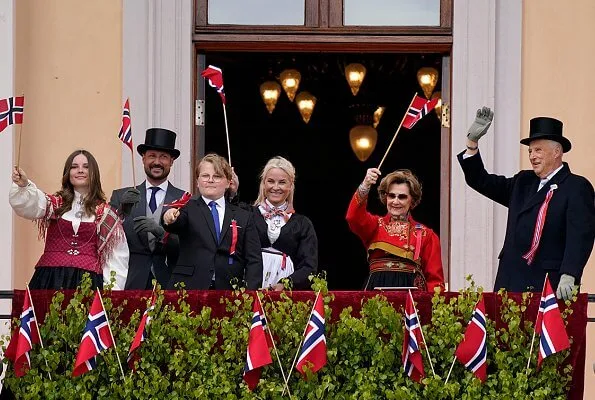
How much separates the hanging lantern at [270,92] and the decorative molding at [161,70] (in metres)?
4.35

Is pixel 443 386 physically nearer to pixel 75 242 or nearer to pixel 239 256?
pixel 239 256

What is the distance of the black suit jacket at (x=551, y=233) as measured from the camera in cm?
1005

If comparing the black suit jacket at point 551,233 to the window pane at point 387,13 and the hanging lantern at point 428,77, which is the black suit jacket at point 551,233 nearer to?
the window pane at point 387,13

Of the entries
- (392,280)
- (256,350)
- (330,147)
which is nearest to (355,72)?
(330,147)

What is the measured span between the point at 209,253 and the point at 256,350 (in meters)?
1.25

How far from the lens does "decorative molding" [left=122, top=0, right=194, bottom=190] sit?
1240cm

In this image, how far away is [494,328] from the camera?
31.8 ft

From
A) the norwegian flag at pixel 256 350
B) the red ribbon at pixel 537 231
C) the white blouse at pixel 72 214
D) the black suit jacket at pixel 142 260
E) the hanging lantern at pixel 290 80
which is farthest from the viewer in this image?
the hanging lantern at pixel 290 80

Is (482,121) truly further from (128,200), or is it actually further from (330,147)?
(330,147)

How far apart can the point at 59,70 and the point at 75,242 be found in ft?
7.70

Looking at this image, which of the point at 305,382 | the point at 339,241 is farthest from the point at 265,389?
the point at 339,241

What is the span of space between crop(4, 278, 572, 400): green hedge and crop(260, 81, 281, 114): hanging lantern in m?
7.35

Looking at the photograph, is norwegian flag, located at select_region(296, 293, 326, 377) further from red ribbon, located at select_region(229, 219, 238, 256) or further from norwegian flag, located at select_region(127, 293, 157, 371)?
red ribbon, located at select_region(229, 219, 238, 256)

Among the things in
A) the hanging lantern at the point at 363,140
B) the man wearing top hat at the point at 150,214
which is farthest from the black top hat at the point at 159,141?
the hanging lantern at the point at 363,140
